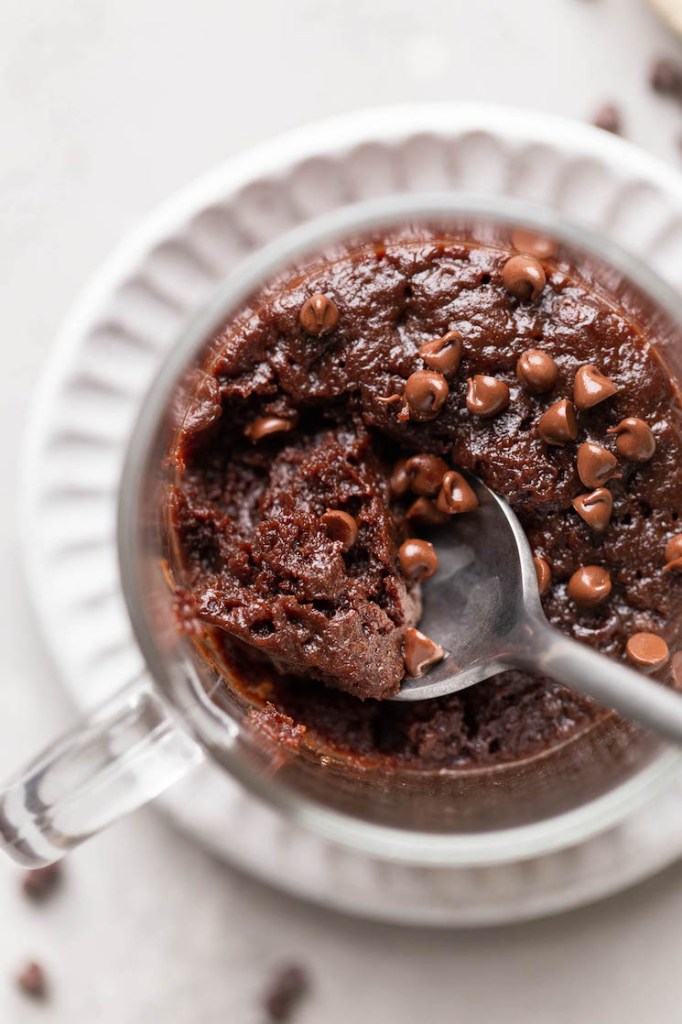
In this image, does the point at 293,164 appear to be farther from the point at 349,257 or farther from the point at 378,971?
the point at 378,971

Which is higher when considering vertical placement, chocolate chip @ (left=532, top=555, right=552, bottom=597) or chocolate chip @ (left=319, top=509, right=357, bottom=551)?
chocolate chip @ (left=319, top=509, right=357, bottom=551)

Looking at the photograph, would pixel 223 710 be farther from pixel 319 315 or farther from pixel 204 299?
pixel 204 299

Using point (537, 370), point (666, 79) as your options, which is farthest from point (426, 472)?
point (666, 79)

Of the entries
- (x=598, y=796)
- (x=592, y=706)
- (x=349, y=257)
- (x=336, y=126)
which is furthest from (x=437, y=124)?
(x=598, y=796)

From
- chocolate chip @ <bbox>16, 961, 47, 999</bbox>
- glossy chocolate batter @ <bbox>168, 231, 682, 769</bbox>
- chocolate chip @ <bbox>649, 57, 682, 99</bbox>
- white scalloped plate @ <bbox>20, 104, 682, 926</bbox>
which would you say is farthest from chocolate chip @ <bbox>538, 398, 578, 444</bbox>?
chocolate chip @ <bbox>16, 961, 47, 999</bbox>

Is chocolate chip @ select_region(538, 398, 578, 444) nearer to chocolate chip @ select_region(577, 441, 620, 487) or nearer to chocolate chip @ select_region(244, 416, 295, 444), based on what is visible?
chocolate chip @ select_region(577, 441, 620, 487)

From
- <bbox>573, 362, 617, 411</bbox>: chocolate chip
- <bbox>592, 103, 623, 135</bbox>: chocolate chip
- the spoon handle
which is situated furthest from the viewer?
<bbox>592, 103, 623, 135</bbox>: chocolate chip

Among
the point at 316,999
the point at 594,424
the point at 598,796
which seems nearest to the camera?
the point at 594,424
